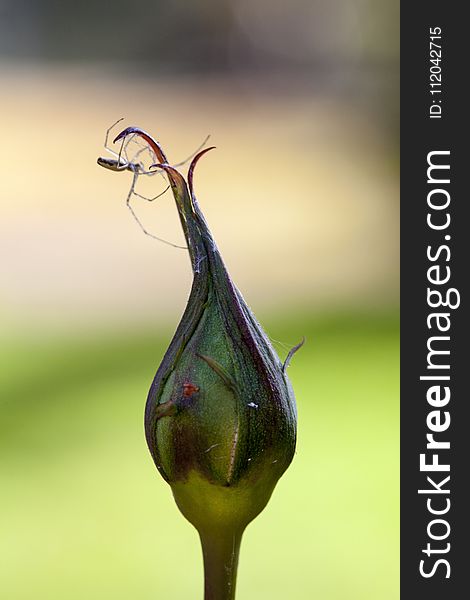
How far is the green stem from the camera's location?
263mm

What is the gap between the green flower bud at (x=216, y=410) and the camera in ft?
0.83

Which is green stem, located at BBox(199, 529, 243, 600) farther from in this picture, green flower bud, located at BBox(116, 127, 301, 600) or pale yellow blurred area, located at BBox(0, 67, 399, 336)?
pale yellow blurred area, located at BBox(0, 67, 399, 336)

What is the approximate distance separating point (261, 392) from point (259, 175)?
2.70 metres

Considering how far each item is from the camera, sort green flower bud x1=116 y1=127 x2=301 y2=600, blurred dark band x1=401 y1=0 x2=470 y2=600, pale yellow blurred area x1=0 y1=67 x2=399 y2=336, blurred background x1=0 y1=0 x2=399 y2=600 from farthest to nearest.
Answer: pale yellow blurred area x1=0 y1=67 x2=399 y2=336 < blurred background x1=0 y1=0 x2=399 y2=600 < blurred dark band x1=401 y1=0 x2=470 y2=600 < green flower bud x1=116 y1=127 x2=301 y2=600

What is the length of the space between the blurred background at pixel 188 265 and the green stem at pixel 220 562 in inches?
3.1

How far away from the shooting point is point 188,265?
2.39 meters

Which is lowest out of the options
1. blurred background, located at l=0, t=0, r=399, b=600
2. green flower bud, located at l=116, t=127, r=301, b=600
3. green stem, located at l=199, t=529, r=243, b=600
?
green stem, located at l=199, t=529, r=243, b=600

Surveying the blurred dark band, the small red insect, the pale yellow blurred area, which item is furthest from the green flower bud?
the pale yellow blurred area

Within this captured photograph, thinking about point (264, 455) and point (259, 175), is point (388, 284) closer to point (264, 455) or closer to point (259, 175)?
point (259, 175)

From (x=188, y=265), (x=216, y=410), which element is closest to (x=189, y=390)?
(x=216, y=410)

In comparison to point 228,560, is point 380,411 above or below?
above

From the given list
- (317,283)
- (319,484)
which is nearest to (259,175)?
(317,283)

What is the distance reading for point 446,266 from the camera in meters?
0.66

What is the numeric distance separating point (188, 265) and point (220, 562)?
2134mm
